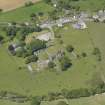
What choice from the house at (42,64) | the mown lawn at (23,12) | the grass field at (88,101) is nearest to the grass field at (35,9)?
the mown lawn at (23,12)

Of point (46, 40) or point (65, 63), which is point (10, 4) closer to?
point (46, 40)

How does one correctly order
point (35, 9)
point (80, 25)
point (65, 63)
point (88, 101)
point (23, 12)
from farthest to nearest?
point (35, 9), point (23, 12), point (80, 25), point (65, 63), point (88, 101)

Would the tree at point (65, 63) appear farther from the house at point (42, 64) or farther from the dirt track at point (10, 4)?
the dirt track at point (10, 4)

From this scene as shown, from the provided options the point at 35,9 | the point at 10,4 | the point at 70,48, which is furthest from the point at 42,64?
the point at 10,4

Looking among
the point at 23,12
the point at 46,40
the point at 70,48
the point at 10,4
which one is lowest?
the point at 70,48

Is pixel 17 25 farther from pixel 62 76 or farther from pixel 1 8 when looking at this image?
pixel 62 76

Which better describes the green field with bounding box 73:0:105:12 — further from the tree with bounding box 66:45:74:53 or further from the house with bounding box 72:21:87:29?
the tree with bounding box 66:45:74:53

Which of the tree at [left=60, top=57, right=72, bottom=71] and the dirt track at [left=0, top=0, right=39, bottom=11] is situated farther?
the dirt track at [left=0, top=0, right=39, bottom=11]

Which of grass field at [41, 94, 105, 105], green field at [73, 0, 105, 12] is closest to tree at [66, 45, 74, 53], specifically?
grass field at [41, 94, 105, 105]

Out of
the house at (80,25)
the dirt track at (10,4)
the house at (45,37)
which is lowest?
the house at (45,37)
